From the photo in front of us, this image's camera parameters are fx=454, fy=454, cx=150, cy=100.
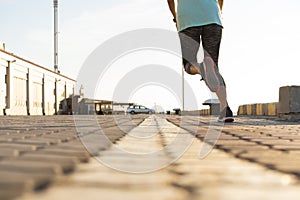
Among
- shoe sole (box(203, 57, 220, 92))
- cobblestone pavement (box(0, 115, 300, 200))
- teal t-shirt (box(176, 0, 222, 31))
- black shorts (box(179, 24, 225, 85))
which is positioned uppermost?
teal t-shirt (box(176, 0, 222, 31))

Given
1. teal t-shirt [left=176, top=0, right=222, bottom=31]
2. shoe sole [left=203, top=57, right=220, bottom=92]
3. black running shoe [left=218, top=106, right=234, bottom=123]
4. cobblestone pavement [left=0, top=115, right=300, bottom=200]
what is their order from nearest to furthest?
1. cobblestone pavement [left=0, top=115, right=300, bottom=200]
2. shoe sole [left=203, top=57, right=220, bottom=92]
3. teal t-shirt [left=176, top=0, right=222, bottom=31]
4. black running shoe [left=218, top=106, right=234, bottom=123]

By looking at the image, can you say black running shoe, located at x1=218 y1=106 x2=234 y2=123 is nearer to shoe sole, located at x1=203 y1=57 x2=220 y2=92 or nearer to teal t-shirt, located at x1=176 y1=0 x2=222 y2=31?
shoe sole, located at x1=203 y1=57 x2=220 y2=92

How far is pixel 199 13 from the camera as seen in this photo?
5.69 m

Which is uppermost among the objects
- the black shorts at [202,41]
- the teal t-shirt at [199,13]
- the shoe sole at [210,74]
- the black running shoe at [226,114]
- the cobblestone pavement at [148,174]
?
the teal t-shirt at [199,13]

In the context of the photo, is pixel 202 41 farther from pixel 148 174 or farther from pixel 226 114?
pixel 148 174

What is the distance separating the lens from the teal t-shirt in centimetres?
568

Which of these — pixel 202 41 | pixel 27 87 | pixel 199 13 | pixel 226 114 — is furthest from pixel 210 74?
pixel 27 87

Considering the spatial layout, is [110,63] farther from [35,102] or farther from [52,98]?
[52,98]

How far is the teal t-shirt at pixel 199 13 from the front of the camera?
5680mm

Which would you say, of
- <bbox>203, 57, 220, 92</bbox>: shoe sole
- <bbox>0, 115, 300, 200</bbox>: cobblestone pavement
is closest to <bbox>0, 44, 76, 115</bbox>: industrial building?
<bbox>203, 57, 220, 92</bbox>: shoe sole

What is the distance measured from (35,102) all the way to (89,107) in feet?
30.1

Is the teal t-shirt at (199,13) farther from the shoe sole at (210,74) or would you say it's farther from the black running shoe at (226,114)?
the black running shoe at (226,114)

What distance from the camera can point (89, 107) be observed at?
4550 cm

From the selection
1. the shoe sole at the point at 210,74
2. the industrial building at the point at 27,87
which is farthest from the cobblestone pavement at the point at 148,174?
the industrial building at the point at 27,87
